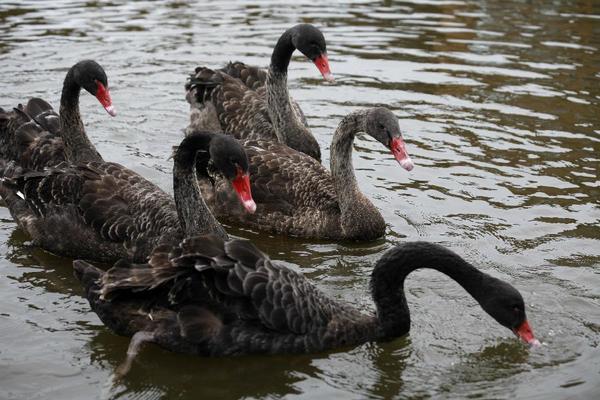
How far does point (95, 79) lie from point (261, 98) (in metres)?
2.55

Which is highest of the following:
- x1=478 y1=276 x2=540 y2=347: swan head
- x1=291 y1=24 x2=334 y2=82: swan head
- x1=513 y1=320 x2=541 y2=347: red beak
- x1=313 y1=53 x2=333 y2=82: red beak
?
x1=291 y1=24 x2=334 y2=82: swan head

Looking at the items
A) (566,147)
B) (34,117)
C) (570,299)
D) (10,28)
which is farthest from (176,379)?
(10,28)

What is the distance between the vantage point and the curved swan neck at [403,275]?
646 centimetres

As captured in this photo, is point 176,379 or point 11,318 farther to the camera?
point 11,318

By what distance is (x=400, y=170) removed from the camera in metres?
10.2

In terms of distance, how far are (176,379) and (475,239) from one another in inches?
128

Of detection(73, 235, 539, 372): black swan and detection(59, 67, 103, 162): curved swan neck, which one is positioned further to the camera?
detection(59, 67, 103, 162): curved swan neck

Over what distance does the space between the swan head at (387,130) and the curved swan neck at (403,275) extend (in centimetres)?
177

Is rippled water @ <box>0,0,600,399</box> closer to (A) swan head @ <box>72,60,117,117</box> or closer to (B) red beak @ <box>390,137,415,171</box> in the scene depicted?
(B) red beak @ <box>390,137,415,171</box>

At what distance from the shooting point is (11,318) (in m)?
7.02

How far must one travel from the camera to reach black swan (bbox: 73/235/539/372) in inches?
249

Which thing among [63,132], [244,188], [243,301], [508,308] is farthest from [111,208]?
[508,308]

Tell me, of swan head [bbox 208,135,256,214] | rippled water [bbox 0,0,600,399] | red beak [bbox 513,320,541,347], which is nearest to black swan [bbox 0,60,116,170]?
rippled water [bbox 0,0,600,399]

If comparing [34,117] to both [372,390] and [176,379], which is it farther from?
[372,390]
